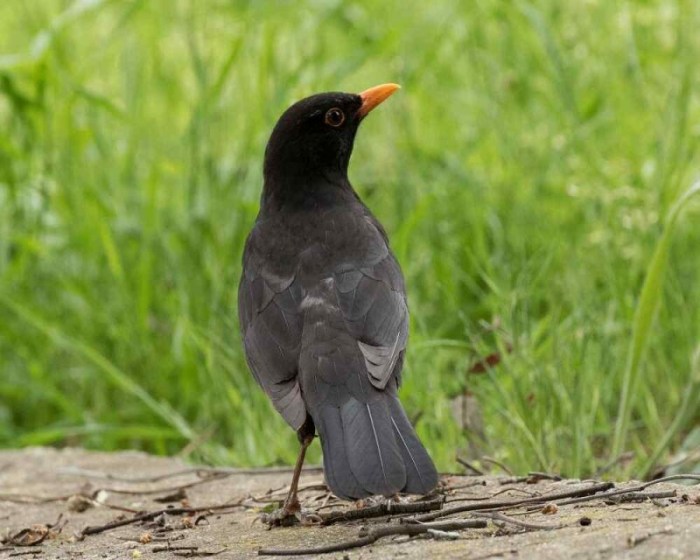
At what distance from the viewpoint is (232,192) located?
6320 millimetres

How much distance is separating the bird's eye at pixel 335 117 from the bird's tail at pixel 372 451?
143 centimetres

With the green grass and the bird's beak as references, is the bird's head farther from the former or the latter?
the green grass

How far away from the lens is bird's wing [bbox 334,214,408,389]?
3783 millimetres

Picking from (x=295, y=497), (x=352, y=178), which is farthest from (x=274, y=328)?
(x=352, y=178)

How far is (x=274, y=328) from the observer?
13.1ft

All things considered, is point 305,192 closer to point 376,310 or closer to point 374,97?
point 374,97

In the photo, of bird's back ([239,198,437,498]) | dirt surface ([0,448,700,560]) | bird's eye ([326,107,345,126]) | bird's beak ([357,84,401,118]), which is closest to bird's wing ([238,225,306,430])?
bird's back ([239,198,437,498])

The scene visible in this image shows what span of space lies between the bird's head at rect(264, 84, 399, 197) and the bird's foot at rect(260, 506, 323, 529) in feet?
4.34

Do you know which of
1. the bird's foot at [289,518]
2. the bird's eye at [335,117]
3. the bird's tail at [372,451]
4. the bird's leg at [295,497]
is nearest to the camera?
the bird's tail at [372,451]

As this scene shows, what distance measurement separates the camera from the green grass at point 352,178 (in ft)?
16.8

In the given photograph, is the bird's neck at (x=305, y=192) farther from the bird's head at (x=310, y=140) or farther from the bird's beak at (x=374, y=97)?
the bird's beak at (x=374, y=97)

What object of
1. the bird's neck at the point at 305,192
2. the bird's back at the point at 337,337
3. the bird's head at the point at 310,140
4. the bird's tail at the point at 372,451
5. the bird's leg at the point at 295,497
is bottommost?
the bird's leg at the point at 295,497

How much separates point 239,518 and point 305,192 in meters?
1.24

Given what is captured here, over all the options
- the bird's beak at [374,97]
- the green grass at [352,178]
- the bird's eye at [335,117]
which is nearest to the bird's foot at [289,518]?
the green grass at [352,178]
